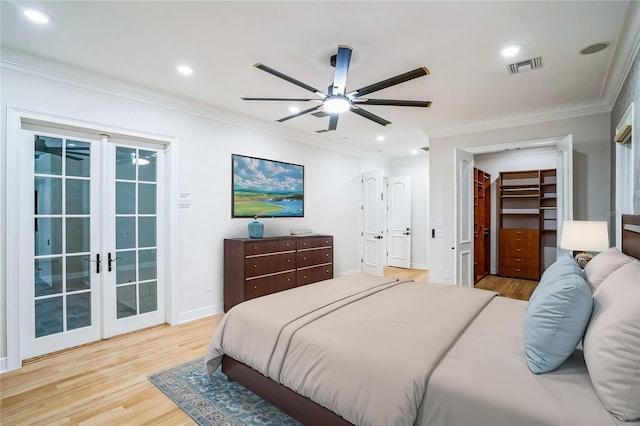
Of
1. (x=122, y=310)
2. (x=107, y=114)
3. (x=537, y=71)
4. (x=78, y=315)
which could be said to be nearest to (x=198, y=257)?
(x=122, y=310)

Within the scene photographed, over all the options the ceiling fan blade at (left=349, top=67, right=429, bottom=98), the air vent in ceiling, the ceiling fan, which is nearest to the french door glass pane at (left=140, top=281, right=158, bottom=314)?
the ceiling fan

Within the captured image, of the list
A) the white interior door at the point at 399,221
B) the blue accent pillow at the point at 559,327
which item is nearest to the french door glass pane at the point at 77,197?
the blue accent pillow at the point at 559,327

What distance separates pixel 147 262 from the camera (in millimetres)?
3688

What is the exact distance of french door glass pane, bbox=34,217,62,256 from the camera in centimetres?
292

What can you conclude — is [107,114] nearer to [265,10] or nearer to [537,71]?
[265,10]

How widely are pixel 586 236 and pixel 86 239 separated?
16.2 feet

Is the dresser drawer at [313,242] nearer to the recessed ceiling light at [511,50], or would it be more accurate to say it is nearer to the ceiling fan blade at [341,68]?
the ceiling fan blade at [341,68]

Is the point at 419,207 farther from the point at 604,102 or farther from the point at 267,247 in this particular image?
the point at 267,247

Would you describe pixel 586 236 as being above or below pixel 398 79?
below

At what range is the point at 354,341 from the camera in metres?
1.71

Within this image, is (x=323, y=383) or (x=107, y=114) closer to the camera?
(x=323, y=383)

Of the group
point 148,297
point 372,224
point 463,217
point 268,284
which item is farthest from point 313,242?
point 148,297

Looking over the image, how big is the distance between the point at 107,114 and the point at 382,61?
2847 millimetres

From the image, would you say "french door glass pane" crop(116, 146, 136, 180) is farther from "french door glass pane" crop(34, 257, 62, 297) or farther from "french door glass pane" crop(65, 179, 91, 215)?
"french door glass pane" crop(34, 257, 62, 297)
